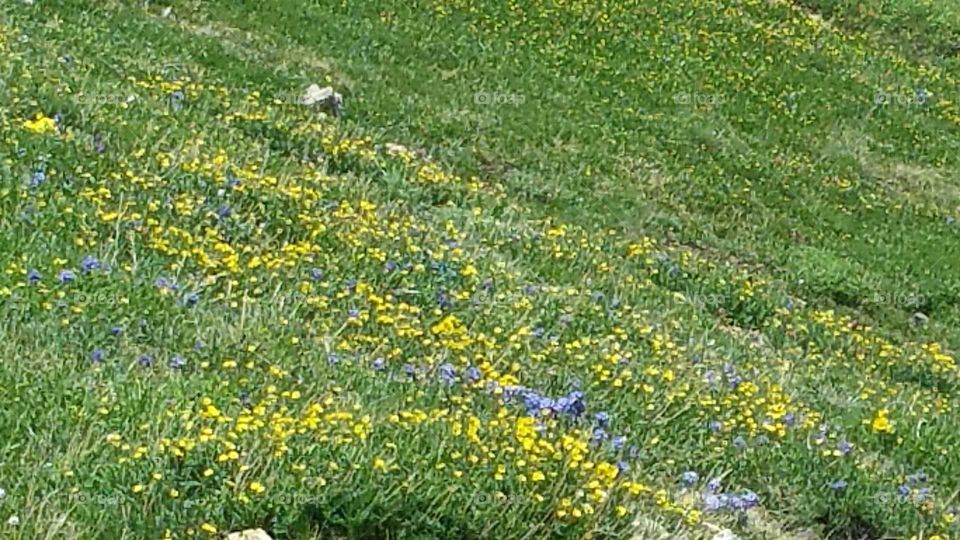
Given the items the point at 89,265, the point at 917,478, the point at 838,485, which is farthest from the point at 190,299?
the point at 917,478

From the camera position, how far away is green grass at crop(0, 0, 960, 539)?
4.82 meters

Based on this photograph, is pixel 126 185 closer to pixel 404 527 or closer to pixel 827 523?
pixel 404 527

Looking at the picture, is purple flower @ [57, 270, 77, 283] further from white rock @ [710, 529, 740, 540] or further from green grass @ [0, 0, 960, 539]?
white rock @ [710, 529, 740, 540]

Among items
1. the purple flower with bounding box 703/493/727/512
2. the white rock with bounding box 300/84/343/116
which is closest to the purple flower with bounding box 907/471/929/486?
the purple flower with bounding box 703/493/727/512

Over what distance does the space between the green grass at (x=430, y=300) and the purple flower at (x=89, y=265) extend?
0.02 m

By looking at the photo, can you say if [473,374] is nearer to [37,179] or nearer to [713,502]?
[713,502]

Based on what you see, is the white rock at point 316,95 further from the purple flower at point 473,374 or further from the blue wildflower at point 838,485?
the blue wildflower at point 838,485

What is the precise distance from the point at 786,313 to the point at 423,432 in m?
7.53

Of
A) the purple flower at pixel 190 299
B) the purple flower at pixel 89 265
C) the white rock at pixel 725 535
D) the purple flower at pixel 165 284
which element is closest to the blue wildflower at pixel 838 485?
the white rock at pixel 725 535

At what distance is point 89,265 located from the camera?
643 centimetres

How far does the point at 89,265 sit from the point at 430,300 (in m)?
2.29

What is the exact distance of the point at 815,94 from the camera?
71.8 ft

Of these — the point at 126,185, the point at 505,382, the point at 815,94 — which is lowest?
the point at 815,94

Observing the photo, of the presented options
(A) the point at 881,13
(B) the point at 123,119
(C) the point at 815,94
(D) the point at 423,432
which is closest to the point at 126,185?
(B) the point at 123,119
